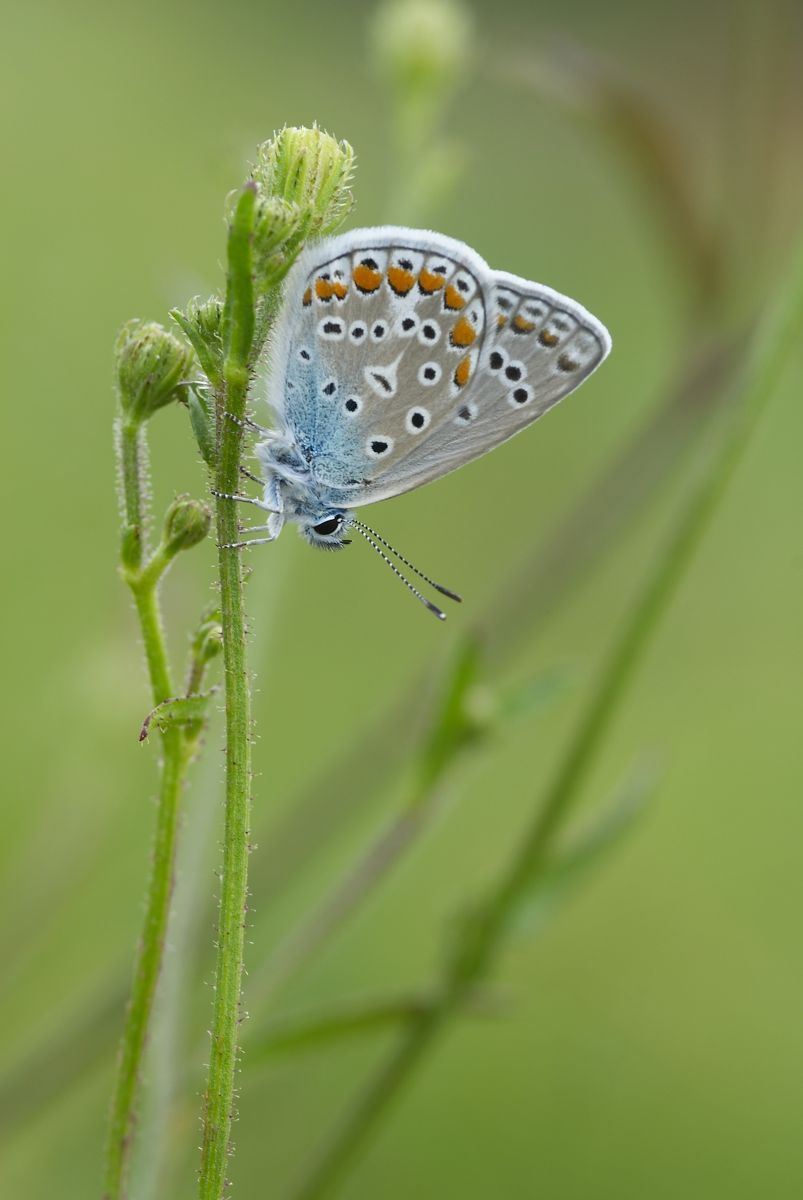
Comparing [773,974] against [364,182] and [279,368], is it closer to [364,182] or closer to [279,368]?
[279,368]

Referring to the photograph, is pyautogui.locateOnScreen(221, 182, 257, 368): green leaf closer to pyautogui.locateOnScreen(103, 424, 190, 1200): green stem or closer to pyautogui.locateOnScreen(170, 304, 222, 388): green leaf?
pyautogui.locateOnScreen(170, 304, 222, 388): green leaf

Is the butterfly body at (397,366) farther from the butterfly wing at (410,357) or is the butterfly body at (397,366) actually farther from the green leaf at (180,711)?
the green leaf at (180,711)

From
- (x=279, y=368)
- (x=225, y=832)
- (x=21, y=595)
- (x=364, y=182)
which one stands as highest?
(x=364, y=182)

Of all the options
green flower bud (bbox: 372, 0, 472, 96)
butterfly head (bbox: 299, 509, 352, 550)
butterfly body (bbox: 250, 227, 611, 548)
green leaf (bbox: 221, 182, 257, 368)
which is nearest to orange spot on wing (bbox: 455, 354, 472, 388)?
butterfly body (bbox: 250, 227, 611, 548)

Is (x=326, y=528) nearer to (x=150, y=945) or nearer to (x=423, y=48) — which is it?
(x=150, y=945)

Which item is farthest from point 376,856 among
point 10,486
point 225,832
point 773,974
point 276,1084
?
point 10,486

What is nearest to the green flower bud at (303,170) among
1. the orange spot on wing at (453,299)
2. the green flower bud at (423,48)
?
the orange spot on wing at (453,299)

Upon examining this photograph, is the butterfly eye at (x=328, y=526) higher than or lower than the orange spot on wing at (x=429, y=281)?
lower
